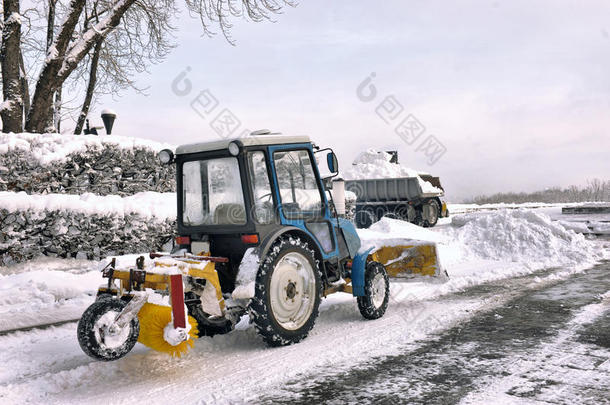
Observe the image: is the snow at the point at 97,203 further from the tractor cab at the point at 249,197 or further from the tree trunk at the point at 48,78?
the tractor cab at the point at 249,197

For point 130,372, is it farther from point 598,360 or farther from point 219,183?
point 598,360

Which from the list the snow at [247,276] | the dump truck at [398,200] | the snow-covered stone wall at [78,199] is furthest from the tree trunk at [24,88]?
the snow at [247,276]

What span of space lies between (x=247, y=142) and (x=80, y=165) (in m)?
6.77

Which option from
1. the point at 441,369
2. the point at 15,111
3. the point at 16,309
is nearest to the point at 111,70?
the point at 15,111

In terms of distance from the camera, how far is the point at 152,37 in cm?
1830

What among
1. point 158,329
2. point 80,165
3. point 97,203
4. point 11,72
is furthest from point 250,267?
point 11,72

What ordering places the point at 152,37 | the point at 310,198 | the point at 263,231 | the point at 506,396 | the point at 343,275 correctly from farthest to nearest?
the point at 152,37, the point at 343,275, the point at 310,198, the point at 263,231, the point at 506,396

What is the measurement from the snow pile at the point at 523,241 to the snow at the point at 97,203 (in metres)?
7.13

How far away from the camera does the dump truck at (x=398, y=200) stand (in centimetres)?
2014

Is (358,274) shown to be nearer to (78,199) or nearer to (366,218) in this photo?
(78,199)

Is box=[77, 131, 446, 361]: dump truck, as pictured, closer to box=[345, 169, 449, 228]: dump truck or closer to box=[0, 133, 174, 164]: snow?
box=[0, 133, 174, 164]: snow

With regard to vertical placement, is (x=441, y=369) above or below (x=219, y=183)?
below

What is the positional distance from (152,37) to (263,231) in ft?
51.6

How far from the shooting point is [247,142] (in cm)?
482
